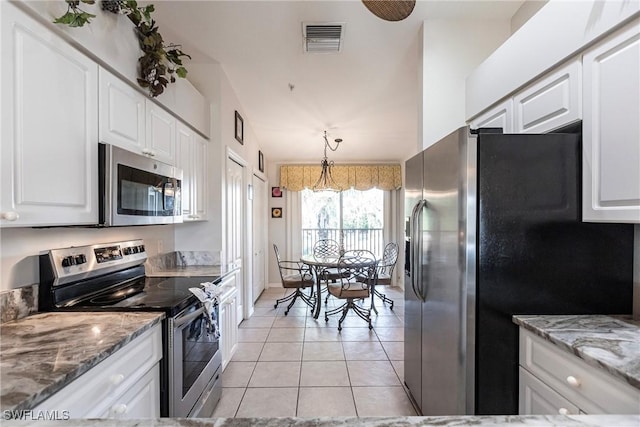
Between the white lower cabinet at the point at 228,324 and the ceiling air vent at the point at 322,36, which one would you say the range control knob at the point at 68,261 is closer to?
the white lower cabinet at the point at 228,324

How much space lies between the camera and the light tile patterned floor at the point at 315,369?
2.23m

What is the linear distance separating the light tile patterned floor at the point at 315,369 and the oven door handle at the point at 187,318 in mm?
851

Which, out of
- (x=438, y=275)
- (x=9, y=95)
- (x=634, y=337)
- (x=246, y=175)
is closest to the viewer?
(x=9, y=95)

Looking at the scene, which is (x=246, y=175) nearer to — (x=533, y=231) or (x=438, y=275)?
(x=438, y=275)

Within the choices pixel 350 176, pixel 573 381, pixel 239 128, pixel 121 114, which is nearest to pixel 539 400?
pixel 573 381

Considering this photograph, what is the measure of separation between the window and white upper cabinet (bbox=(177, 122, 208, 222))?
132 inches

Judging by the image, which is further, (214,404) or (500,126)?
(214,404)

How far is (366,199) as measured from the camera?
20.1 ft

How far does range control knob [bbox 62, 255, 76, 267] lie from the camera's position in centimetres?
155

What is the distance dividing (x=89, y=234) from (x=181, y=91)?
3.93 ft

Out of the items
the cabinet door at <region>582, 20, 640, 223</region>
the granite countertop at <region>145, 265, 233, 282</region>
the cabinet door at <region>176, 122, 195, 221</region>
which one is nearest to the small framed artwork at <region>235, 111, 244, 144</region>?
the cabinet door at <region>176, 122, 195, 221</region>

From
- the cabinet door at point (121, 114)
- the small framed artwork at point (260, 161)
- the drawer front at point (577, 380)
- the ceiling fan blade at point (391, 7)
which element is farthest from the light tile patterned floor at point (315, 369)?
the ceiling fan blade at point (391, 7)

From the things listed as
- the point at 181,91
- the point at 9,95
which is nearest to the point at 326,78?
the point at 181,91

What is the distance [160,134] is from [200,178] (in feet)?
2.28
